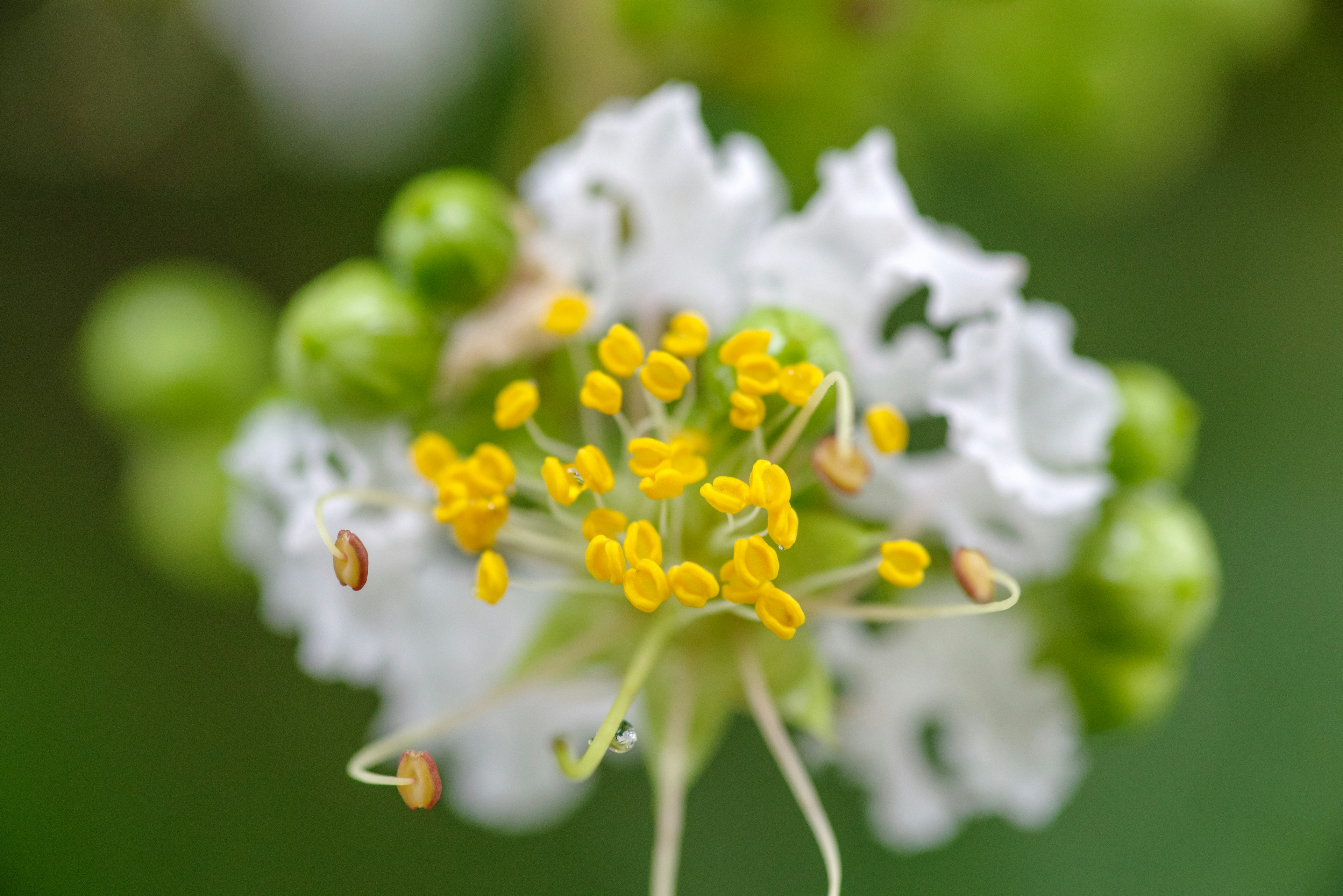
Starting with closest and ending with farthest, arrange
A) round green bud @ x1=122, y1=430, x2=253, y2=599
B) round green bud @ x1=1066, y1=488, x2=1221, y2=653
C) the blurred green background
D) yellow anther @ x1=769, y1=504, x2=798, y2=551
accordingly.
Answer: yellow anther @ x1=769, y1=504, x2=798, y2=551 → round green bud @ x1=1066, y1=488, x2=1221, y2=653 → round green bud @ x1=122, y1=430, x2=253, y2=599 → the blurred green background

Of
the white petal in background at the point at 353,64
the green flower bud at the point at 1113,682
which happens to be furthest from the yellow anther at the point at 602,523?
the white petal in background at the point at 353,64

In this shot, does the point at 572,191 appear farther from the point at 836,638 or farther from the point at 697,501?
the point at 836,638

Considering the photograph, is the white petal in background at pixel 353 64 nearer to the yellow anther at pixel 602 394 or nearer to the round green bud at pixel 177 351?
the round green bud at pixel 177 351

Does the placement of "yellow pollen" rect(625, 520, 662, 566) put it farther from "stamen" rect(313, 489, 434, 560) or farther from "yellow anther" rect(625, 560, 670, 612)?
"stamen" rect(313, 489, 434, 560)

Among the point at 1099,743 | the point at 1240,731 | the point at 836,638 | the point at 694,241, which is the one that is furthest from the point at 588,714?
the point at 1240,731

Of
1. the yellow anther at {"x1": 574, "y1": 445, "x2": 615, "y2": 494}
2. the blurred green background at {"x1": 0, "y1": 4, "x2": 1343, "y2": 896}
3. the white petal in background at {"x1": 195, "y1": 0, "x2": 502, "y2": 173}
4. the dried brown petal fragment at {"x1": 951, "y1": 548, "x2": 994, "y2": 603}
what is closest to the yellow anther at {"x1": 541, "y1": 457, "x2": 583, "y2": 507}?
the yellow anther at {"x1": 574, "y1": 445, "x2": 615, "y2": 494}

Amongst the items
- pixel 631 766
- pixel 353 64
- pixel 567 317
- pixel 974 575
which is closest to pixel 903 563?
pixel 974 575

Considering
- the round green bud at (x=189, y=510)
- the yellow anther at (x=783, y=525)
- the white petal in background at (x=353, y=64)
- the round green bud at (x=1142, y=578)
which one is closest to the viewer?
the yellow anther at (x=783, y=525)
